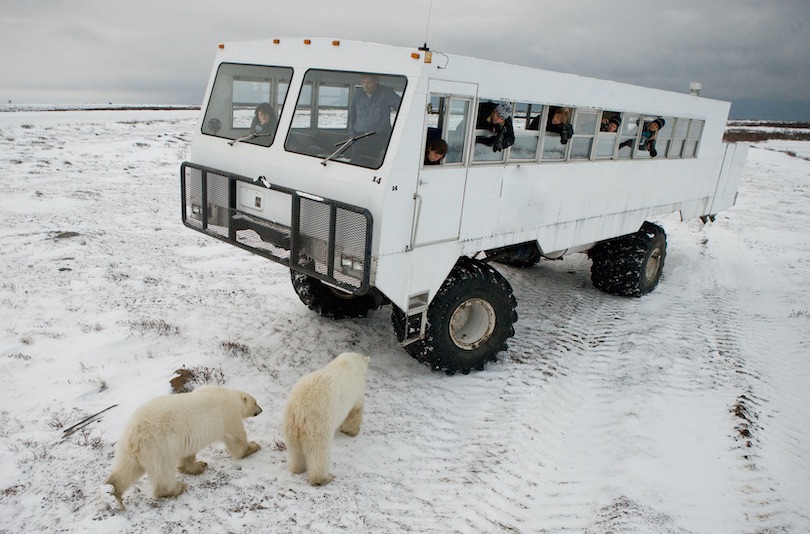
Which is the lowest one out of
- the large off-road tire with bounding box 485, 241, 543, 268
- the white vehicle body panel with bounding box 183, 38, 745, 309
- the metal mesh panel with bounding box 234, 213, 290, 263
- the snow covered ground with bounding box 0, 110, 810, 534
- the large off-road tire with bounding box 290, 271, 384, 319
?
the snow covered ground with bounding box 0, 110, 810, 534

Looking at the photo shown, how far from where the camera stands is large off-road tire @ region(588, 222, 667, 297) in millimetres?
8297

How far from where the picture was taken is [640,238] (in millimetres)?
8414

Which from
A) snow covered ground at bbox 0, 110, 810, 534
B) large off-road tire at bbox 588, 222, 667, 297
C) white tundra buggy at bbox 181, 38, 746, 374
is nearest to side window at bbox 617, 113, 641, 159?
white tundra buggy at bbox 181, 38, 746, 374

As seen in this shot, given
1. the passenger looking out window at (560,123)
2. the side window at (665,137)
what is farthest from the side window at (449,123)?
the side window at (665,137)

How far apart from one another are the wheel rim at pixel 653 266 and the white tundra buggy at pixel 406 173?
212cm

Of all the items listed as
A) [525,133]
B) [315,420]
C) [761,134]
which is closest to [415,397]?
[315,420]

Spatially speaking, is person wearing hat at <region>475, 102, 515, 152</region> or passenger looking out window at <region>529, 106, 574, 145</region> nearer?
person wearing hat at <region>475, 102, 515, 152</region>

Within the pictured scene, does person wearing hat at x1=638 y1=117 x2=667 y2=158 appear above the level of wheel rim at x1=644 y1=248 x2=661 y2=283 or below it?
above

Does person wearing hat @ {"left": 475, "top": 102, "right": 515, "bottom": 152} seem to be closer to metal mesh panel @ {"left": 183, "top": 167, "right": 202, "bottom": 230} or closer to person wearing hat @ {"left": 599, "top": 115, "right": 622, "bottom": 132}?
person wearing hat @ {"left": 599, "top": 115, "right": 622, "bottom": 132}

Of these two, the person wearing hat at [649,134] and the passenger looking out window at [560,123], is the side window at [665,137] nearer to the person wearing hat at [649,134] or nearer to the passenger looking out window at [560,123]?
the person wearing hat at [649,134]

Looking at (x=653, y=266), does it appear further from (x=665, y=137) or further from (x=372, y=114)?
(x=372, y=114)

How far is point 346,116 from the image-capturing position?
17.7 ft

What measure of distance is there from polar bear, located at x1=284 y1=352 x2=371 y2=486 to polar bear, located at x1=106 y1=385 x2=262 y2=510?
0.45 m

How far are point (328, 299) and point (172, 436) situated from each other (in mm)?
3380
